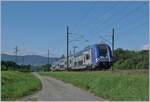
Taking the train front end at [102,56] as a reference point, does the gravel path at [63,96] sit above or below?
below

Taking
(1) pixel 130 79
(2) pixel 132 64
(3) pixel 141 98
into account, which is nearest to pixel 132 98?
(3) pixel 141 98

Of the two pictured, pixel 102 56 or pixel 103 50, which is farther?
pixel 103 50

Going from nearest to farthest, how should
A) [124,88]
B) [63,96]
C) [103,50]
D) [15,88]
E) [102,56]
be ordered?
[124,88] < [63,96] < [15,88] < [102,56] < [103,50]

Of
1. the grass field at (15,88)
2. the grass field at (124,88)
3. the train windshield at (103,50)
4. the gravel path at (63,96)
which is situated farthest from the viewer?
the train windshield at (103,50)

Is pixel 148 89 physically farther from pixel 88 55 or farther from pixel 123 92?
pixel 88 55

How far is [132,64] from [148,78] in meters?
24.4

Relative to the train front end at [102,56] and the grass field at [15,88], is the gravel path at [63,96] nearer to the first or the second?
the grass field at [15,88]

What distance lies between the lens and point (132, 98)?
60.4ft

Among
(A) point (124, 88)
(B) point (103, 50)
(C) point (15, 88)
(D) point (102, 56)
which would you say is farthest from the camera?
(B) point (103, 50)

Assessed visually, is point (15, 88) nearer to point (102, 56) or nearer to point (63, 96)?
point (63, 96)

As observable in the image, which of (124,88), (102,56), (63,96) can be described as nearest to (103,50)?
(102,56)

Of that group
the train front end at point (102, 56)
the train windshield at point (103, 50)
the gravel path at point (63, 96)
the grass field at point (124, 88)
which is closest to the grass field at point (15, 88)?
the gravel path at point (63, 96)

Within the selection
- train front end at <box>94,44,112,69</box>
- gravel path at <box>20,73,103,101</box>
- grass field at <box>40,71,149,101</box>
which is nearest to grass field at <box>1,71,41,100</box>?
gravel path at <box>20,73,103,101</box>

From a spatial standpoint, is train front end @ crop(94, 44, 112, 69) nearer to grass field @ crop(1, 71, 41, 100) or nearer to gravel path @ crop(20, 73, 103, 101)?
grass field @ crop(1, 71, 41, 100)
